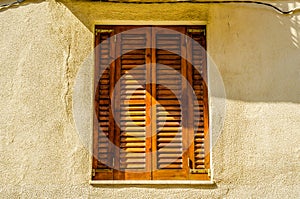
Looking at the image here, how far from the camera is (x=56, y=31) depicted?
581 centimetres

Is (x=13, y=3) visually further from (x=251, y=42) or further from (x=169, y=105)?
(x=251, y=42)

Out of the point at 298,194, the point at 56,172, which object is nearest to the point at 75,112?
the point at 56,172

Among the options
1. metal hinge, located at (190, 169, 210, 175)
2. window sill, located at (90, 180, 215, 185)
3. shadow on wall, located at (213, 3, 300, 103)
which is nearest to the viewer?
window sill, located at (90, 180, 215, 185)

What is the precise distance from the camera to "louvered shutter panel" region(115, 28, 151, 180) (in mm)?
5523

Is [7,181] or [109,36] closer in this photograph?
[7,181]

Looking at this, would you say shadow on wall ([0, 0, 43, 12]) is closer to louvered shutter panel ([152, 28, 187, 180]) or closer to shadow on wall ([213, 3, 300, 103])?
louvered shutter panel ([152, 28, 187, 180])

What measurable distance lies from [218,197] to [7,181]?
205 cm

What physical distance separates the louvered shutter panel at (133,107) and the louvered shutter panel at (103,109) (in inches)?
3.6

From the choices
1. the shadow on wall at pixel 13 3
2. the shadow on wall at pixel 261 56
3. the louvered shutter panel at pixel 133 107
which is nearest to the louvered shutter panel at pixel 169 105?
the louvered shutter panel at pixel 133 107

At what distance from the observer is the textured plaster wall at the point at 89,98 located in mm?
5387

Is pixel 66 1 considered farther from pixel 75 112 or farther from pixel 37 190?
pixel 37 190

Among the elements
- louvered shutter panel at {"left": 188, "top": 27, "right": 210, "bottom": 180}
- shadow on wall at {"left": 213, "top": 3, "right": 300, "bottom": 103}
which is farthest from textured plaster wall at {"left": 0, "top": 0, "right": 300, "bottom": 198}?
louvered shutter panel at {"left": 188, "top": 27, "right": 210, "bottom": 180}

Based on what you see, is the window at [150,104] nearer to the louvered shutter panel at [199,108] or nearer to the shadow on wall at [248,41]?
the louvered shutter panel at [199,108]

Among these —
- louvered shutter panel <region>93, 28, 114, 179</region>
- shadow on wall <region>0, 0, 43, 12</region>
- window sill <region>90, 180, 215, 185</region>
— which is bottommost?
window sill <region>90, 180, 215, 185</region>
